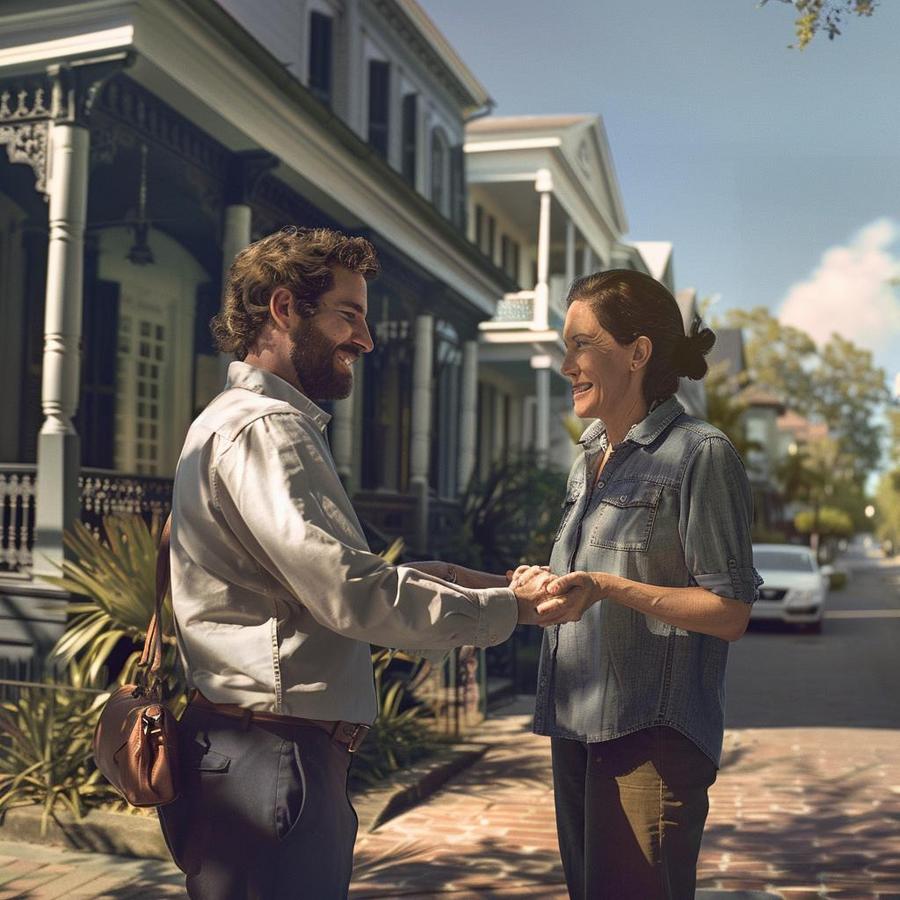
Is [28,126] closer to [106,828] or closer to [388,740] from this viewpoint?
[388,740]

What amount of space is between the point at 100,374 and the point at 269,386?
9.68 m

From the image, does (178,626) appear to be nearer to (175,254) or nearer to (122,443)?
(122,443)

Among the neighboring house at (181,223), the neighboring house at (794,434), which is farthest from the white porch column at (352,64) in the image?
the neighboring house at (794,434)

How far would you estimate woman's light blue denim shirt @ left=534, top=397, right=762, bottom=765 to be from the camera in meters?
2.73

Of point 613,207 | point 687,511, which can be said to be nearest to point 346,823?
point 687,511

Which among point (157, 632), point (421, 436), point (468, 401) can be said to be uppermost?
point (468, 401)

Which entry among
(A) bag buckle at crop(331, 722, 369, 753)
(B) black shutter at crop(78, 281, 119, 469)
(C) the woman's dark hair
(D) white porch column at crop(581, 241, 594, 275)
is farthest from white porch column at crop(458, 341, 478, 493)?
(A) bag buckle at crop(331, 722, 369, 753)

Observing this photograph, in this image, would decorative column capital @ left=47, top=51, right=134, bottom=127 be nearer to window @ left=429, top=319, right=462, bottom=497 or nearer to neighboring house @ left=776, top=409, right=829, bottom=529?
window @ left=429, top=319, right=462, bottom=497

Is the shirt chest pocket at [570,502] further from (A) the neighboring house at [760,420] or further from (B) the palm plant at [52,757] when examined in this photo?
(A) the neighboring house at [760,420]

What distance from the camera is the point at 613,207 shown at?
32.4m

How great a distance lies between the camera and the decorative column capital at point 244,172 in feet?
36.0

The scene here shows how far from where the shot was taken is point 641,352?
3.01m

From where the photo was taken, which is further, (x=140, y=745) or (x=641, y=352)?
(x=641, y=352)

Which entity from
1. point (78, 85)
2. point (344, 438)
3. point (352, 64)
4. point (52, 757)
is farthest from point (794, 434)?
point (52, 757)
